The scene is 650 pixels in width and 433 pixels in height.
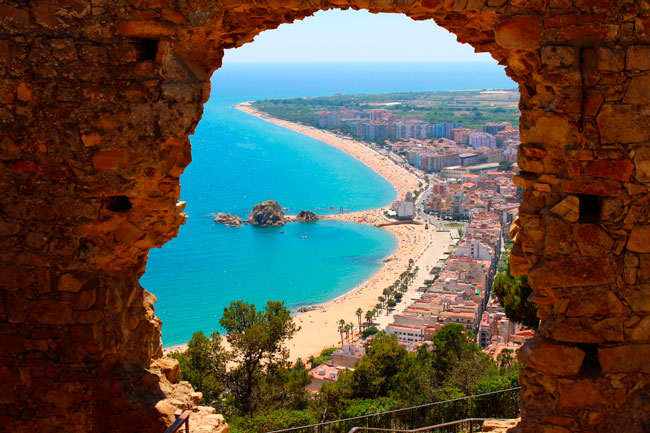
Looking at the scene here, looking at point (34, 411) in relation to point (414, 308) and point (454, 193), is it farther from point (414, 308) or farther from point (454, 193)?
point (454, 193)

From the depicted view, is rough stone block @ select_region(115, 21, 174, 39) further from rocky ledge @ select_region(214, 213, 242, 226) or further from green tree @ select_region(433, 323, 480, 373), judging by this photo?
rocky ledge @ select_region(214, 213, 242, 226)

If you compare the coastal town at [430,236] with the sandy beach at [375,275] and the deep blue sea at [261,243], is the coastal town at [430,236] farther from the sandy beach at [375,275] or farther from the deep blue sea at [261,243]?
the deep blue sea at [261,243]

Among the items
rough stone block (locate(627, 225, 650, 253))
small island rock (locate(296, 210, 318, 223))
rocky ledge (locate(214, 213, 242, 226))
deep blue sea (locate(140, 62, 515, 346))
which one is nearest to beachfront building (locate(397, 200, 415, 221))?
deep blue sea (locate(140, 62, 515, 346))

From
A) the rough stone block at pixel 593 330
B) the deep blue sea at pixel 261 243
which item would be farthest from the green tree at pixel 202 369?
the deep blue sea at pixel 261 243

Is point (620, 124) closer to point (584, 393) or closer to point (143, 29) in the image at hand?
point (584, 393)

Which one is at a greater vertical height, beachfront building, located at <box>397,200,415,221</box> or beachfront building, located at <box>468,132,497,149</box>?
beachfront building, located at <box>468,132,497,149</box>

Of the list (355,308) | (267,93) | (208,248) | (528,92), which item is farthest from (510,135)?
(267,93)

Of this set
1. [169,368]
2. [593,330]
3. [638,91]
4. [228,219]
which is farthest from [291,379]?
[228,219]
